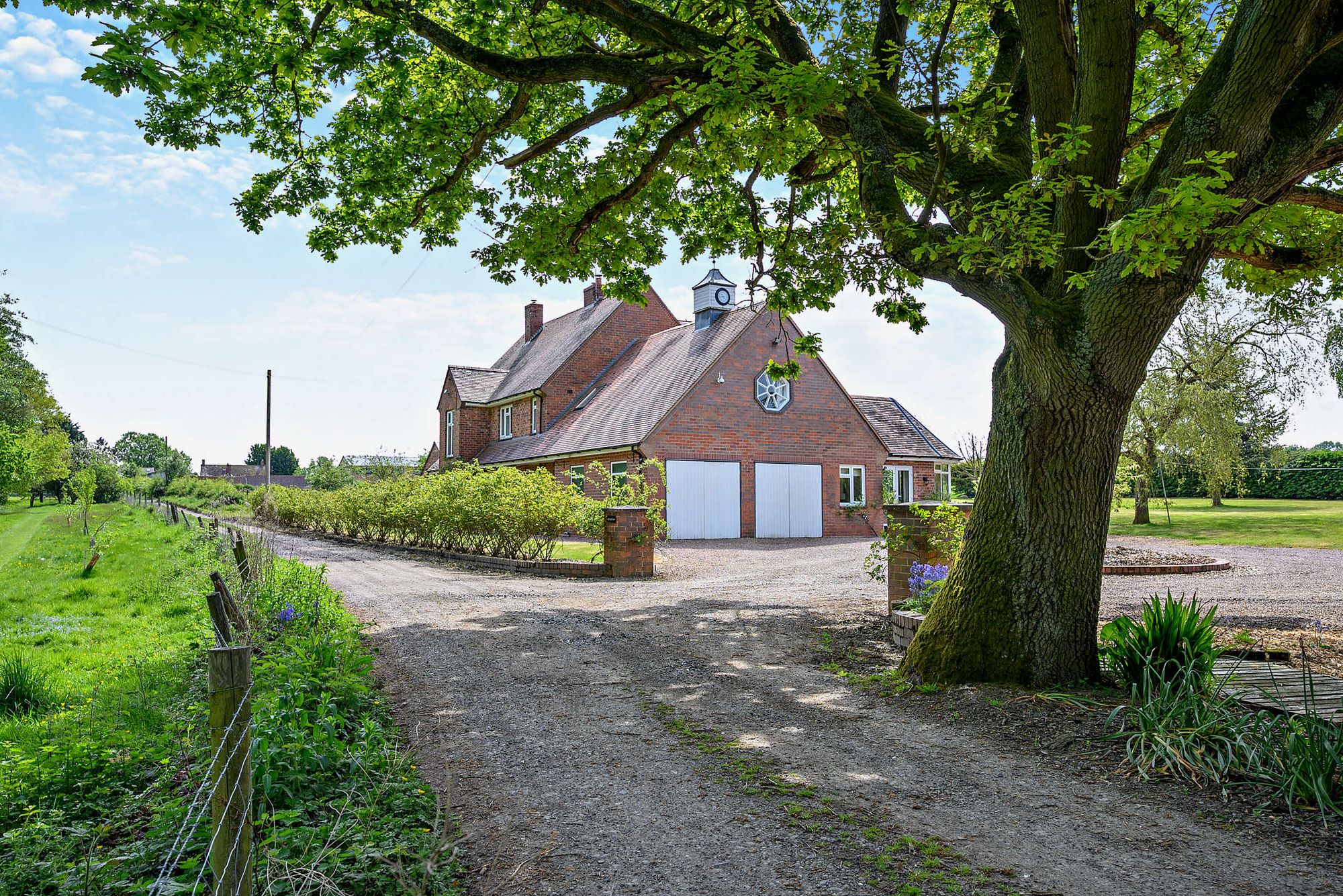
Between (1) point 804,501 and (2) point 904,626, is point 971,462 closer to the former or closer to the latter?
(1) point 804,501

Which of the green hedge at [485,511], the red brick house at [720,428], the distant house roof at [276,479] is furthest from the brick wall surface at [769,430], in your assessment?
the distant house roof at [276,479]

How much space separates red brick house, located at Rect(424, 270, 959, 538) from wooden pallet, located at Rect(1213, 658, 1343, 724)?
16.9 meters

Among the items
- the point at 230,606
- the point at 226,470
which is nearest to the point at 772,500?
the point at 230,606

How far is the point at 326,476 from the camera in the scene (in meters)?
42.4

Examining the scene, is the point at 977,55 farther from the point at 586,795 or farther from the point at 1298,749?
the point at 586,795

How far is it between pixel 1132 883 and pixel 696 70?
24.1ft

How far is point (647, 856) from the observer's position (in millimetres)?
3650

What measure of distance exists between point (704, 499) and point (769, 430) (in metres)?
3.45

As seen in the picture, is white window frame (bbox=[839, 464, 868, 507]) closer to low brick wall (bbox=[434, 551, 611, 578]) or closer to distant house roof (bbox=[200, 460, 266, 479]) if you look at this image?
low brick wall (bbox=[434, 551, 611, 578])

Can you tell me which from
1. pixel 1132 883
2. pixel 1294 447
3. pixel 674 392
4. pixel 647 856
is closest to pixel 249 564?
pixel 647 856

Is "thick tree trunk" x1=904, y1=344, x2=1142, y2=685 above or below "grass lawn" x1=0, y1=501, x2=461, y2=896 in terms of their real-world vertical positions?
above

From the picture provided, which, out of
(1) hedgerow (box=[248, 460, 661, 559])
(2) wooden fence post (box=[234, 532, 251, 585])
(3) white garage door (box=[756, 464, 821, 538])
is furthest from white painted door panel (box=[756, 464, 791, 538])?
(2) wooden fence post (box=[234, 532, 251, 585])

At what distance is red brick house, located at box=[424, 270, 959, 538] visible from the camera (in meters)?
25.8

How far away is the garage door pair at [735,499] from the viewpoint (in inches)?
1003
